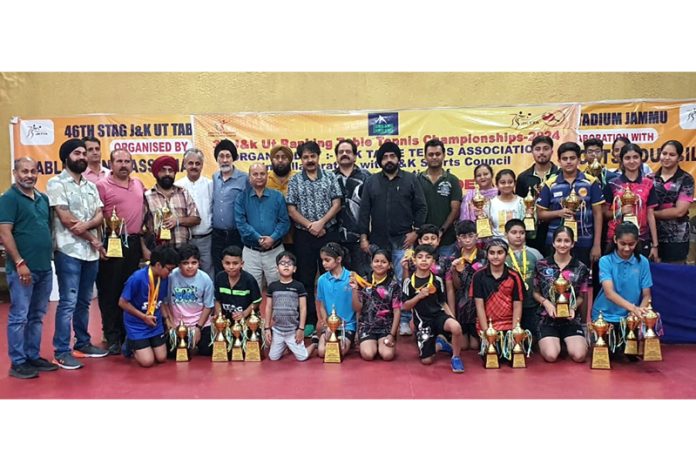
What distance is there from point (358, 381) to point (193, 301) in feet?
4.85

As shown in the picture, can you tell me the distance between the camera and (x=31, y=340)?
13.4 feet

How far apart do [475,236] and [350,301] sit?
1.11 metres

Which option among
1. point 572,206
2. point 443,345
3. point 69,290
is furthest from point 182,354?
point 572,206

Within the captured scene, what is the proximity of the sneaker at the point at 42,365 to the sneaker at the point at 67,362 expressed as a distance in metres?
0.06

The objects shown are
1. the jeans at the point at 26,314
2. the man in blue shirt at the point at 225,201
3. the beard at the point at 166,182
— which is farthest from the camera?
the man in blue shirt at the point at 225,201

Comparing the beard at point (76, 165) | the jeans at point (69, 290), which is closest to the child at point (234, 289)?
the jeans at point (69, 290)

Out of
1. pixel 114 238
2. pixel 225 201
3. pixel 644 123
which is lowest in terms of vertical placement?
pixel 114 238

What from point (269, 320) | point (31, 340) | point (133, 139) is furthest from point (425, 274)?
point (133, 139)

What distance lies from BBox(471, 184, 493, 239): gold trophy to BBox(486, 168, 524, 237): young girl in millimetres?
71

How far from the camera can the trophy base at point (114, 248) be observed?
4.25 metres

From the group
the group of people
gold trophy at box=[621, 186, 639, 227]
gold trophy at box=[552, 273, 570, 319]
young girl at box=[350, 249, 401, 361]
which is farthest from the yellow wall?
gold trophy at box=[552, 273, 570, 319]

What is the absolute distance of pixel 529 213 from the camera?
14.7 feet

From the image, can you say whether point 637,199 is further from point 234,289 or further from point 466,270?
point 234,289

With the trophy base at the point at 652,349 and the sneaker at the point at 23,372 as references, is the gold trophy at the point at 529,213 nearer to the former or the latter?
the trophy base at the point at 652,349
